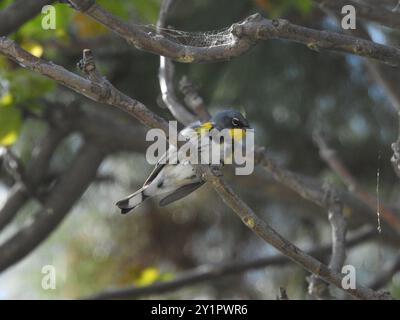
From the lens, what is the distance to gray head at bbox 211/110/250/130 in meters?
3.41

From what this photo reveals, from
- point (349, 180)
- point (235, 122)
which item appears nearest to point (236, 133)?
point (235, 122)

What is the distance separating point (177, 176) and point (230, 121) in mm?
311

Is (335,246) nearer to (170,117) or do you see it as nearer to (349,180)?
(349,180)

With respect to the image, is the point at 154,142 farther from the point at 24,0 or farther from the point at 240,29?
the point at 240,29

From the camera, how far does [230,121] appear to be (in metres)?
3.43

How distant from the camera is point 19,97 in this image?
382 centimetres

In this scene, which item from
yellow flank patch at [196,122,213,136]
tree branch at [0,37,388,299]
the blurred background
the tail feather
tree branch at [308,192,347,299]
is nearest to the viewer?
tree branch at [0,37,388,299]

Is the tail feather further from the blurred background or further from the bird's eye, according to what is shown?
the blurred background

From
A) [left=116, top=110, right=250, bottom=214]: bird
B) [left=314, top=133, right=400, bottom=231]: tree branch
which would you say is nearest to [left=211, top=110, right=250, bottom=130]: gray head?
[left=116, top=110, right=250, bottom=214]: bird

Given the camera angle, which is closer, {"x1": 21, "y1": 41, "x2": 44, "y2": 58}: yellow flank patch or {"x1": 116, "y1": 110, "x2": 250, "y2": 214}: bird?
{"x1": 116, "y1": 110, "x2": 250, "y2": 214}: bird

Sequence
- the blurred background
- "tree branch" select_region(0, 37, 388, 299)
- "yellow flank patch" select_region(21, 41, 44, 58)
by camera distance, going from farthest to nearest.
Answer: the blurred background < "yellow flank patch" select_region(21, 41, 44, 58) < "tree branch" select_region(0, 37, 388, 299)

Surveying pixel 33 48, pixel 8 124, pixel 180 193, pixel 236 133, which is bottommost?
pixel 180 193

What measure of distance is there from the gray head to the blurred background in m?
0.74

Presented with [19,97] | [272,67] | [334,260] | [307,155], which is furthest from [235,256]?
[334,260]
